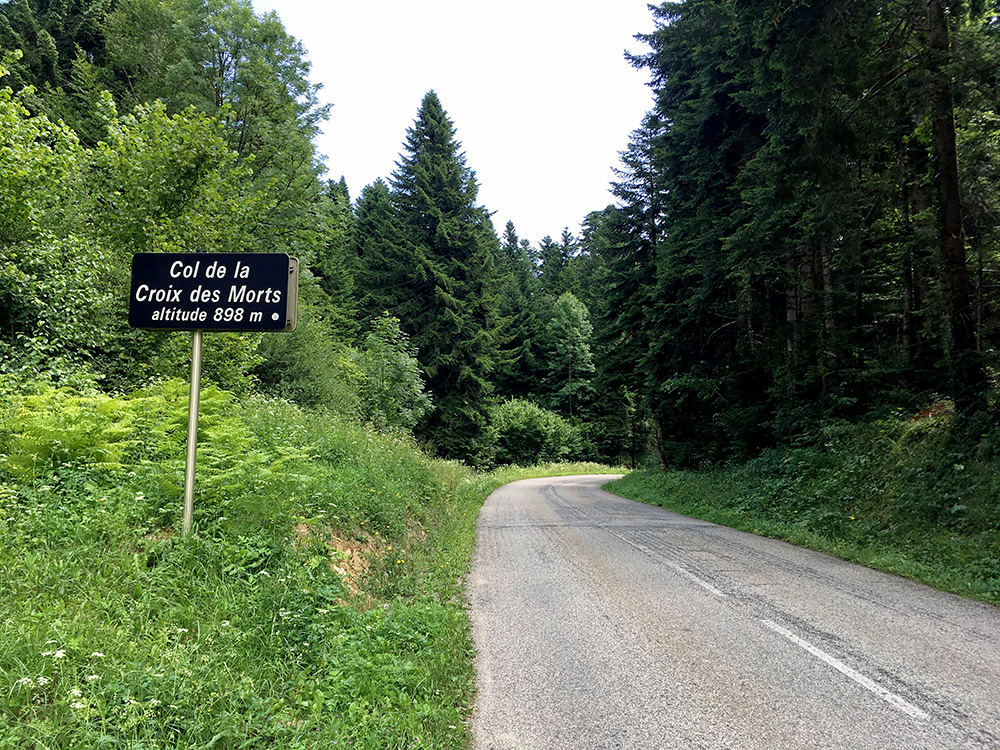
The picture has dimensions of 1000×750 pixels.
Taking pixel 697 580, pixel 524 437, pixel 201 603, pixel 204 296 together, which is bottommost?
pixel 697 580

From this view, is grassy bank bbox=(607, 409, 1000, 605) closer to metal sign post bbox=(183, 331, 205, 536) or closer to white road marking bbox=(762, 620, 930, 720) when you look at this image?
white road marking bbox=(762, 620, 930, 720)

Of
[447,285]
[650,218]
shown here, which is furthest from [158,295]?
[447,285]

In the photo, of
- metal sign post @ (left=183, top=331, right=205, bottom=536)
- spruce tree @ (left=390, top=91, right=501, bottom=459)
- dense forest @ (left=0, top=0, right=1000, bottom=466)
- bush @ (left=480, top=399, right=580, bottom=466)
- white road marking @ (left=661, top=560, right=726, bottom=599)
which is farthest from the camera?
bush @ (left=480, top=399, right=580, bottom=466)

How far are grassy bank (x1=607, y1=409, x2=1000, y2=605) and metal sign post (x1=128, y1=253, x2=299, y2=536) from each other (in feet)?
25.7

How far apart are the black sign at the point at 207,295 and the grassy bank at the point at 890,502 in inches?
309

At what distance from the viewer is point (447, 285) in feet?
100

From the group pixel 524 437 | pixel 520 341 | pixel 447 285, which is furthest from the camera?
pixel 520 341

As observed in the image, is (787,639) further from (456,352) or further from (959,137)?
(456,352)

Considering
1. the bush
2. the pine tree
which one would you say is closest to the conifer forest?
the bush

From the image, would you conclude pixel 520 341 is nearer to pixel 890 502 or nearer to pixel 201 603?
pixel 890 502

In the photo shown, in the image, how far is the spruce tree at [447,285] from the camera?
1196 inches

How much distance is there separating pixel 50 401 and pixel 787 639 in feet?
26.5

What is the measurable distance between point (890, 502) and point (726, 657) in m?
6.88

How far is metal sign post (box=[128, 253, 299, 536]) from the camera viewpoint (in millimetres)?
4816
